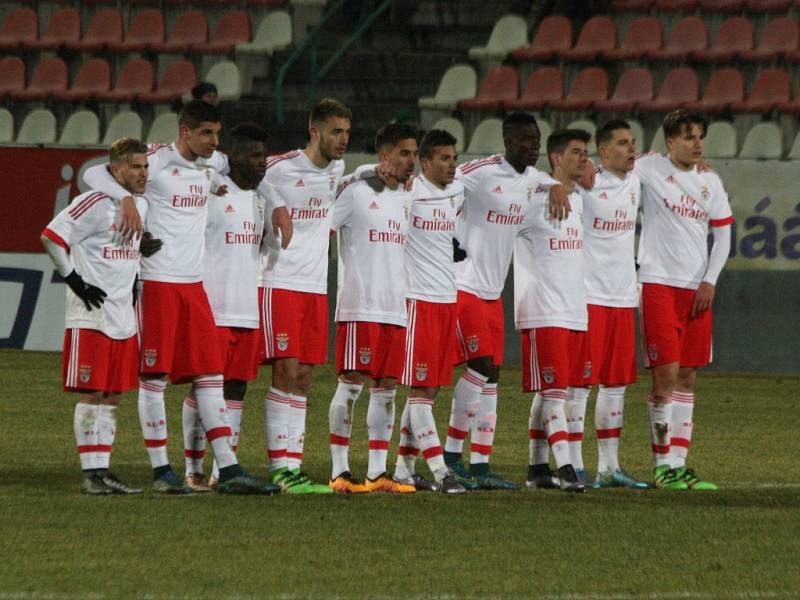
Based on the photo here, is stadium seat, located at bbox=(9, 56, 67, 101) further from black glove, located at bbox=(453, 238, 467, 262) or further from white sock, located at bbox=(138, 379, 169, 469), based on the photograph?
white sock, located at bbox=(138, 379, 169, 469)

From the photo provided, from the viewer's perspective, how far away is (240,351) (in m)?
9.02

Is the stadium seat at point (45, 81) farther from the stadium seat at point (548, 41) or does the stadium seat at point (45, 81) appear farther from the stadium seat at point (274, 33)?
the stadium seat at point (548, 41)

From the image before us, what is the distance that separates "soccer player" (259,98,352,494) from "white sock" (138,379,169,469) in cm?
56

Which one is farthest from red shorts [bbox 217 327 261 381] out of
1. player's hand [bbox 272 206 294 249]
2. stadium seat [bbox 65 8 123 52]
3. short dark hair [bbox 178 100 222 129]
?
stadium seat [bbox 65 8 123 52]

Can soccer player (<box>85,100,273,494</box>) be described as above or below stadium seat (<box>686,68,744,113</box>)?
below

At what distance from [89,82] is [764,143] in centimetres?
825

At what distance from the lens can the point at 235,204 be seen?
8.91m

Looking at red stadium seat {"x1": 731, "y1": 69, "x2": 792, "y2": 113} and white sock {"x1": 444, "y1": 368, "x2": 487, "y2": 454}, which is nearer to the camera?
white sock {"x1": 444, "y1": 368, "x2": 487, "y2": 454}

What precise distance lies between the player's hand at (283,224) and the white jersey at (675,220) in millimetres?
2159

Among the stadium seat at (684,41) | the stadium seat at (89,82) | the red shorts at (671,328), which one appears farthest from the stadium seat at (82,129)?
the red shorts at (671,328)

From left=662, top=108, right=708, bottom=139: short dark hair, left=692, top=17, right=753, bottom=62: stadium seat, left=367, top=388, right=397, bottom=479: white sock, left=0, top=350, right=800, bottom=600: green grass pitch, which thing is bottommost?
left=0, top=350, right=800, bottom=600: green grass pitch

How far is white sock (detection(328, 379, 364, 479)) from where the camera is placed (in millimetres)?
8961

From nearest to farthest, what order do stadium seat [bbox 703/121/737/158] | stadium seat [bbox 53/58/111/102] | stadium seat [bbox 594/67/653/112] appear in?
stadium seat [bbox 703/121/737/158], stadium seat [bbox 594/67/653/112], stadium seat [bbox 53/58/111/102]

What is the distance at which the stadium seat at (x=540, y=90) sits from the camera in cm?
1875
